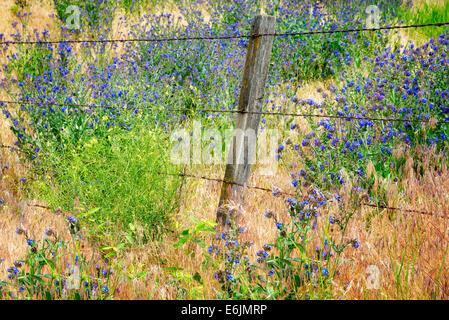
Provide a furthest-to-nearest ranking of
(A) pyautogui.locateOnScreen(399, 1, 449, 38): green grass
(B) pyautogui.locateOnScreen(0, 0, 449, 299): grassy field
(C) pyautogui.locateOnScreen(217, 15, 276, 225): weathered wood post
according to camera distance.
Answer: (A) pyautogui.locateOnScreen(399, 1, 449, 38): green grass, (C) pyautogui.locateOnScreen(217, 15, 276, 225): weathered wood post, (B) pyautogui.locateOnScreen(0, 0, 449, 299): grassy field

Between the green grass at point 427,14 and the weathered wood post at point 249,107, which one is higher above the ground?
the green grass at point 427,14

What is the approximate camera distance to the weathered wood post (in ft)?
Result: 9.02

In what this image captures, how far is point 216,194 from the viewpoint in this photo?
3508 millimetres

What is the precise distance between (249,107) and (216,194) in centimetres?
95

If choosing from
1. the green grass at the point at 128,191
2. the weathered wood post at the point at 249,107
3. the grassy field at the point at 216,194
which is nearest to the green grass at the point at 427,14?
the grassy field at the point at 216,194

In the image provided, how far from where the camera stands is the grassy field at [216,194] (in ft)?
7.16

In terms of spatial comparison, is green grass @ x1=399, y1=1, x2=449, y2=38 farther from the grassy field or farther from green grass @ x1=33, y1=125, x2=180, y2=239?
green grass @ x1=33, y1=125, x2=180, y2=239

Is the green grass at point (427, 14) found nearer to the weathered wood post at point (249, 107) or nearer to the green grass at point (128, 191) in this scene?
the weathered wood post at point (249, 107)

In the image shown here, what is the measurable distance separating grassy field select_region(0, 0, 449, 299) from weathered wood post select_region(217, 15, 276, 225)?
10.0 inches

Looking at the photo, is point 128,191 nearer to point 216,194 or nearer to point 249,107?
point 216,194

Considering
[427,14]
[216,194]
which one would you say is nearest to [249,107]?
[216,194]

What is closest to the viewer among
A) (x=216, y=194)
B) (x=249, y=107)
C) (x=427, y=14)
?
(x=249, y=107)

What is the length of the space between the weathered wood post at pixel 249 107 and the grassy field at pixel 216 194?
10.0 inches

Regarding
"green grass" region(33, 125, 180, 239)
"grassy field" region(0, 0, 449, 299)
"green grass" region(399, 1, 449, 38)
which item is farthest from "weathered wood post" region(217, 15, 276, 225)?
"green grass" region(399, 1, 449, 38)
